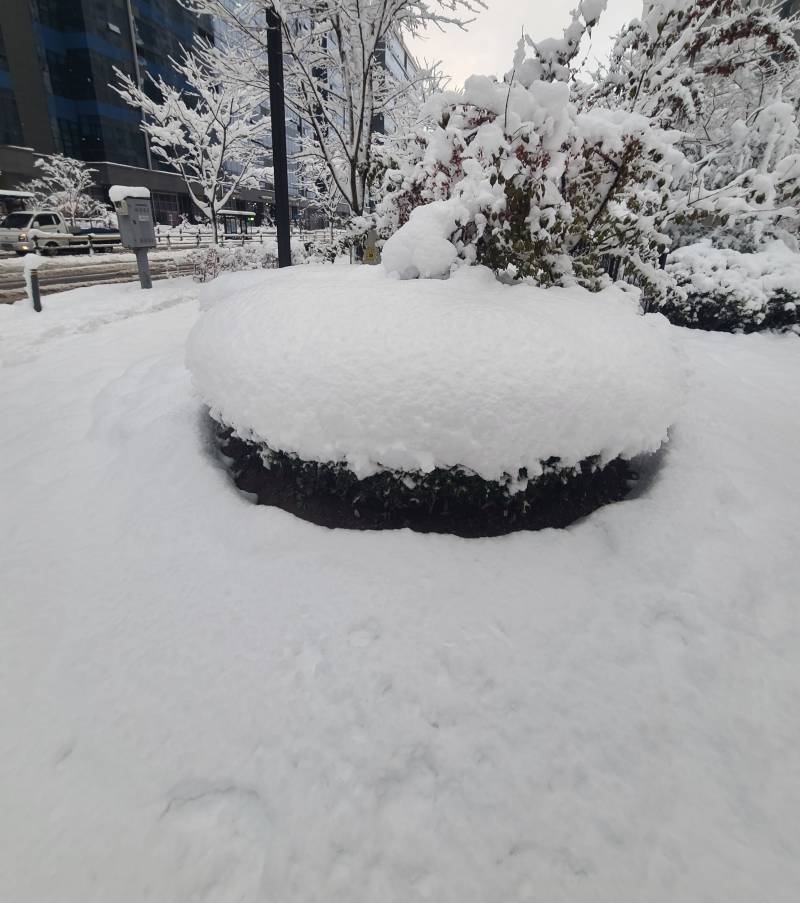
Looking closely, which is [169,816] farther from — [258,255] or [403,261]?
[258,255]

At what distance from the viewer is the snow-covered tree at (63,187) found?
37.0m

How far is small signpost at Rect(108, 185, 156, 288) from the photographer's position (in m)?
10.2

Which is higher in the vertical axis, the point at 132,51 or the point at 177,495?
the point at 132,51

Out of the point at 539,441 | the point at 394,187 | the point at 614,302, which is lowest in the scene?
the point at 539,441

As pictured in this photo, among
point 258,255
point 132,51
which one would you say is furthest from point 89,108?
point 258,255

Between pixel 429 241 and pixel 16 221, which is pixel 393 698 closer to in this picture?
pixel 429 241

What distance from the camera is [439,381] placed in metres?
2.30

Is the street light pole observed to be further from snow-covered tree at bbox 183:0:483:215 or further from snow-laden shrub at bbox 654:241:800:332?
snow-laden shrub at bbox 654:241:800:332

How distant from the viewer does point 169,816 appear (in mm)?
1416

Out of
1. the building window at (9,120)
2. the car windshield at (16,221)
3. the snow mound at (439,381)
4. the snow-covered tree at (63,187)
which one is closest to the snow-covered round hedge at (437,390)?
the snow mound at (439,381)

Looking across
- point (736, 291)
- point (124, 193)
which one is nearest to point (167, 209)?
point (124, 193)

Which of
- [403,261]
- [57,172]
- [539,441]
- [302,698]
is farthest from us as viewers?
[57,172]

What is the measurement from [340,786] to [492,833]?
1.52 ft

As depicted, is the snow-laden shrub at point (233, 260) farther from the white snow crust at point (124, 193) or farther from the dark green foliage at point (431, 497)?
the dark green foliage at point (431, 497)
